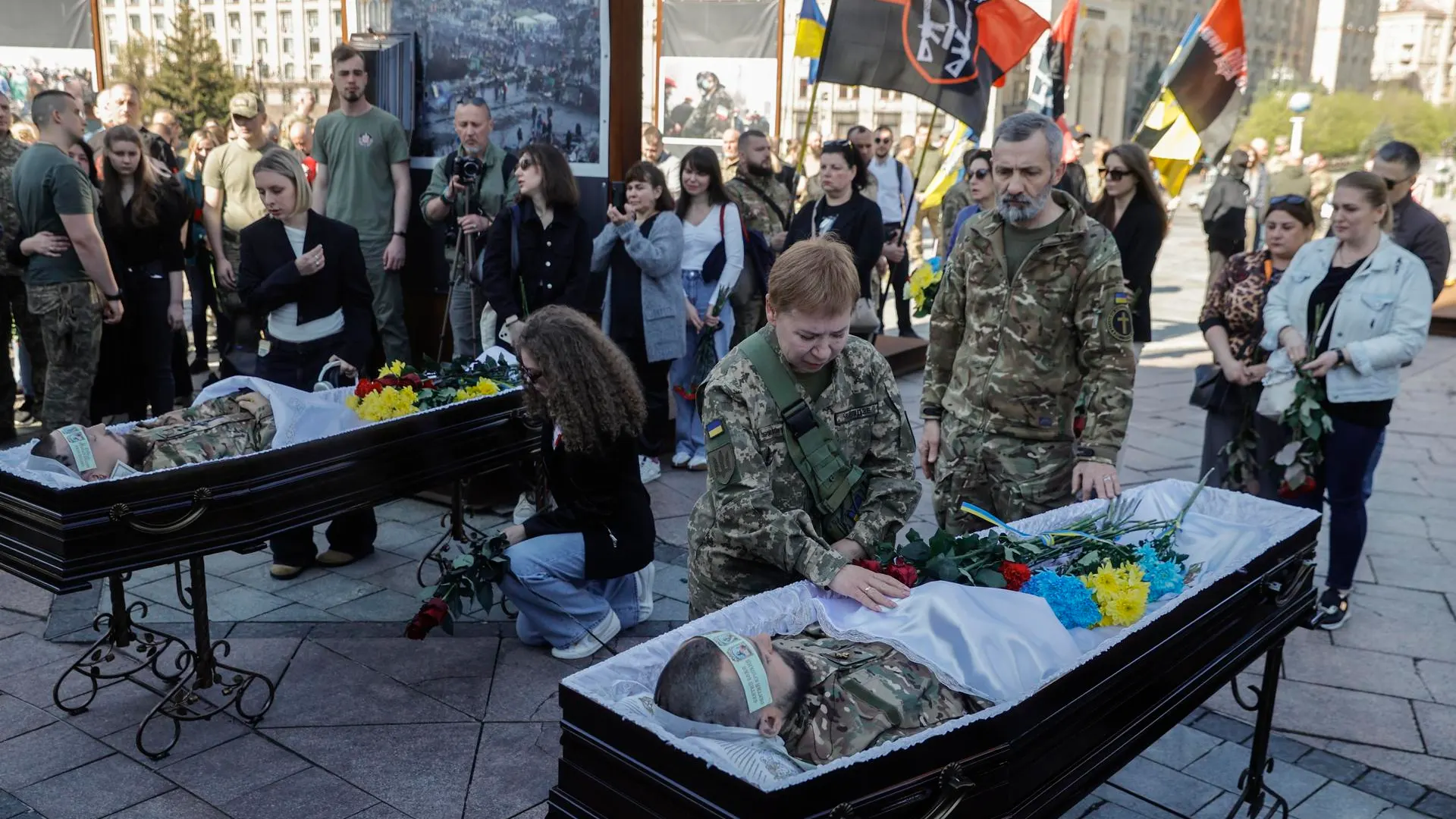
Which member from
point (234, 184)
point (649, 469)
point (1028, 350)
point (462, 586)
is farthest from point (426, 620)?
point (234, 184)

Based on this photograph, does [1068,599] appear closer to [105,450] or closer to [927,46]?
[105,450]

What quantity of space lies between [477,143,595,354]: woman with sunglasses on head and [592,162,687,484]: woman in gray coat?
290mm

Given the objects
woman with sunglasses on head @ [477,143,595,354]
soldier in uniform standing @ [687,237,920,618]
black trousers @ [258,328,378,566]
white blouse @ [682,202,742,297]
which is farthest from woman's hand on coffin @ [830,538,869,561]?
white blouse @ [682,202,742,297]

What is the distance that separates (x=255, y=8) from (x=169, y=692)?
105 feet

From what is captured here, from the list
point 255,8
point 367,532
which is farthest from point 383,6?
point 255,8

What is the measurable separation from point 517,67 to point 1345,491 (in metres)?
5.08

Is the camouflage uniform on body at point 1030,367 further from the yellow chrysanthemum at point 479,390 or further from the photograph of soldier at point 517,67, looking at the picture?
the photograph of soldier at point 517,67

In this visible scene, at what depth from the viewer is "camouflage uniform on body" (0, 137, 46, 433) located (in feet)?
23.0

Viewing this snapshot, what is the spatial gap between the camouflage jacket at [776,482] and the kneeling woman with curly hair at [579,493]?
1152mm

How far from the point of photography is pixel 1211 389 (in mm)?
5645

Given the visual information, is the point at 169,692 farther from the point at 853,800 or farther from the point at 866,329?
the point at 866,329

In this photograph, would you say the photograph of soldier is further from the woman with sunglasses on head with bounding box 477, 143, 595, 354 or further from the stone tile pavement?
the stone tile pavement

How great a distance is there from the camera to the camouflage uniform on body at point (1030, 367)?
3.70m

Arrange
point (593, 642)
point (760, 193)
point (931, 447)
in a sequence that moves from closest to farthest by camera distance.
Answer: point (931, 447) < point (593, 642) < point (760, 193)
